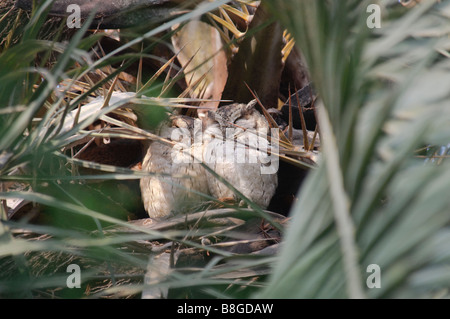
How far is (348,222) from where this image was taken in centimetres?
42

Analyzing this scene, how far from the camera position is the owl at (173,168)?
193 cm

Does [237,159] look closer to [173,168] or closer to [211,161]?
[211,161]

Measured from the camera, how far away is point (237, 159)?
1.94m

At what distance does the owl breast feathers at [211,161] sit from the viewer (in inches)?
75.8

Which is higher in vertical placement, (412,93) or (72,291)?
(412,93)

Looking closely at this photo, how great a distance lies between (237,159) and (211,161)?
0.33ft

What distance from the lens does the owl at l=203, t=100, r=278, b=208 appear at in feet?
6.31

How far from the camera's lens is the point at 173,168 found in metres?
1.96

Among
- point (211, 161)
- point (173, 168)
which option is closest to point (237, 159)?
point (211, 161)

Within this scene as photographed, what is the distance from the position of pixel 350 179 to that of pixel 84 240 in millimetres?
373

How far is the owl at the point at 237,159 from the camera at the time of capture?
6.31 feet

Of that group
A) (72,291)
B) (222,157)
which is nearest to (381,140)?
(72,291)

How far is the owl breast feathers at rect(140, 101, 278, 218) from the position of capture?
193 centimetres
